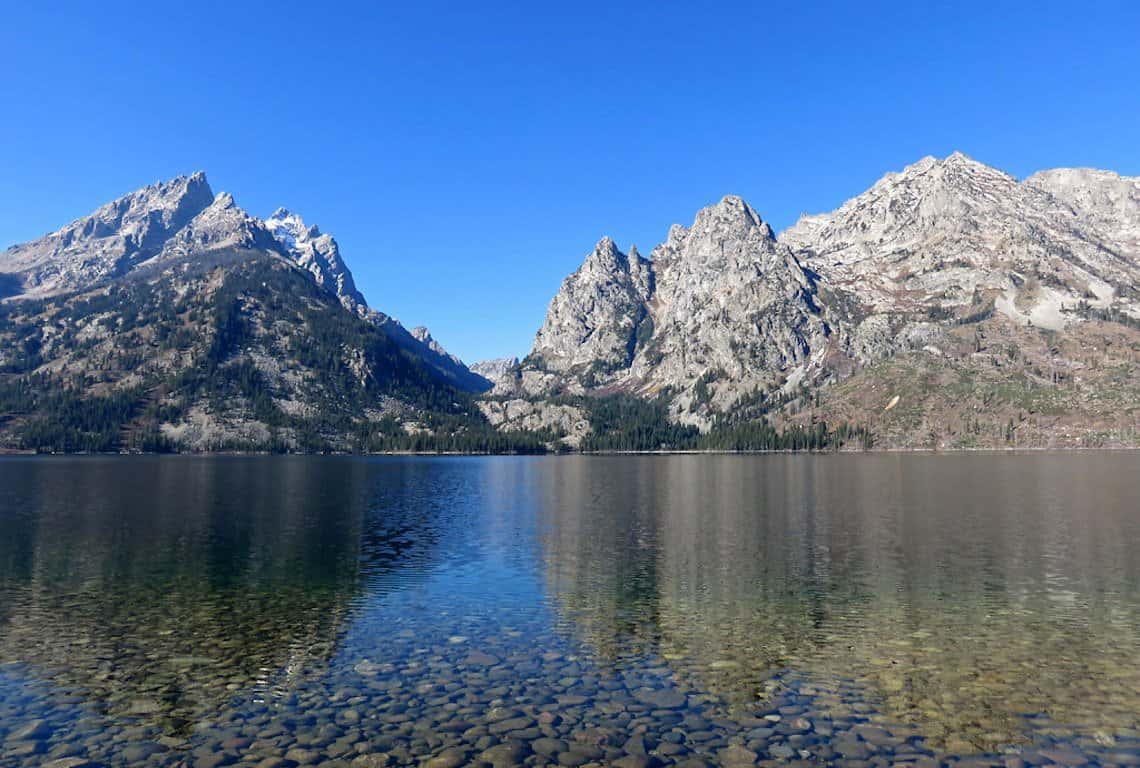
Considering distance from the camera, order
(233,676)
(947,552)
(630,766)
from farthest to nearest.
Answer: 1. (947,552)
2. (233,676)
3. (630,766)

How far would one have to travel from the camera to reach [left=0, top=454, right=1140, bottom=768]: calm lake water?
891 inches

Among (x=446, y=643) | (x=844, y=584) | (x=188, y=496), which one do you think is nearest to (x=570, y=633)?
(x=446, y=643)

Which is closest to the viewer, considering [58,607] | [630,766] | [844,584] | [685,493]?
[630,766]

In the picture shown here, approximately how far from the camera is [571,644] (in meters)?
34.6

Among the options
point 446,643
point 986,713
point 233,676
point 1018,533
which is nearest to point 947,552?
point 1018,533

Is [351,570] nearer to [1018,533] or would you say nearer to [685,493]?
[1018,533]

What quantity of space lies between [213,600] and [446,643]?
19022 mm

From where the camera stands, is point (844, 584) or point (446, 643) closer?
point (446, 643)

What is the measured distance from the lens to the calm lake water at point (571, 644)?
2264 cm

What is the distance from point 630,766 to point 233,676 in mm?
18565

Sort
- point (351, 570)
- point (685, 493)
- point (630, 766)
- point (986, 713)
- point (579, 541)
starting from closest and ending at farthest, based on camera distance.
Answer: point (630, 766)
point (986, 713)
point (351, 570)
point (579, 541)
point (685, 493)

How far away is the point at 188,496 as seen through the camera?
11888 centimetres

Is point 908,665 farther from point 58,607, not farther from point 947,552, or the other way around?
point 58,607

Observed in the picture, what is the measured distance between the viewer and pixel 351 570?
5447 cm
